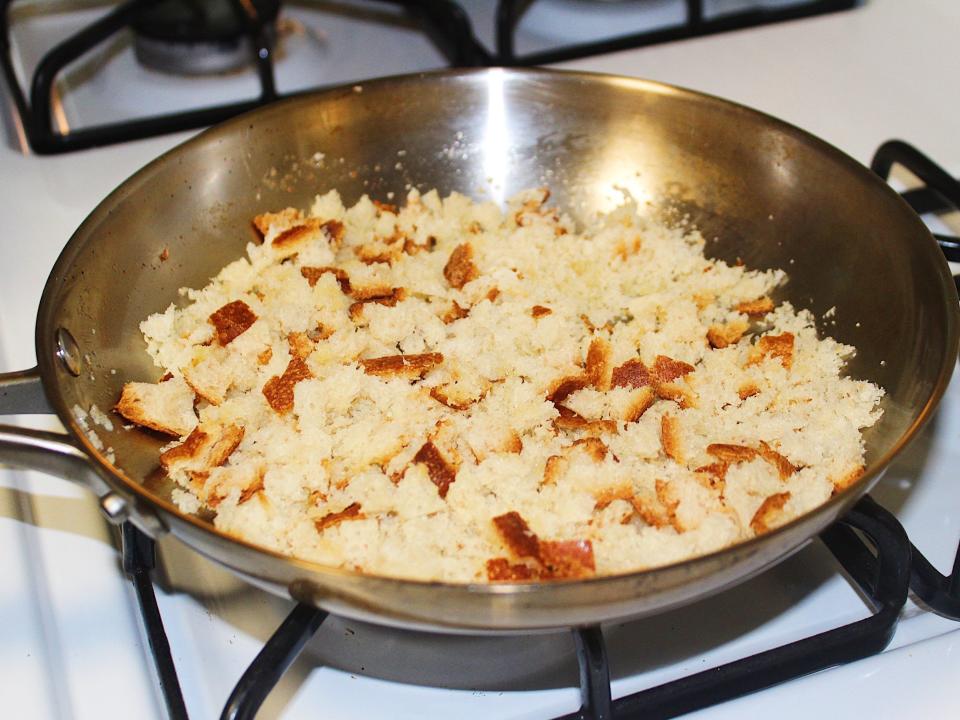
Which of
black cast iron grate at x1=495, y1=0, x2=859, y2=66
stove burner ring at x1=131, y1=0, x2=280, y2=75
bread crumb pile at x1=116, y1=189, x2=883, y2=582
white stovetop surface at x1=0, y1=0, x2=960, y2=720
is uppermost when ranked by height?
stove burner ring at x1=131, y1=0, x2=280, y2=75

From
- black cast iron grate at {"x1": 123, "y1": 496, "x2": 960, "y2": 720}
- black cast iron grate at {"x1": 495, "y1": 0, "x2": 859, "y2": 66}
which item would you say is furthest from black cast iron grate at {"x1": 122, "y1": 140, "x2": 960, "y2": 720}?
black cast iron grate at {"x1": 495, "y1": 0, "x2": 859, "y2": 66}

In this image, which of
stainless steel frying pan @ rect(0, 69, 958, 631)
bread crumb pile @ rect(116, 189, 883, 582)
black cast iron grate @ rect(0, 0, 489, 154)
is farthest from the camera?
black cast iron grate @ rect(0, 0, 489, 154)

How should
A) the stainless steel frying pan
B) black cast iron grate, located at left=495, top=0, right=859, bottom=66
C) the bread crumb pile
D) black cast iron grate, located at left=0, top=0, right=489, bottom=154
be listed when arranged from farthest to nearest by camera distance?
1. black cast iron grate, located at left=495, top=0, right=859, bottom=66
2. black cast iron grate, located at left=0, top=0, right=489, bottom=154
3. the bread crumb pile
4. the stainless steel frying pan

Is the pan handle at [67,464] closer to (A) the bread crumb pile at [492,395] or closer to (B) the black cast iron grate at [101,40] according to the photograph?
(A) the bread crumb pile at [492,395]

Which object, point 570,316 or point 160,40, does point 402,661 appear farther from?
point 160,40

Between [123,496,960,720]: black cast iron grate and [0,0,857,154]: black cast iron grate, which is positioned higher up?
[0,0,857,154]: black cast iron grate

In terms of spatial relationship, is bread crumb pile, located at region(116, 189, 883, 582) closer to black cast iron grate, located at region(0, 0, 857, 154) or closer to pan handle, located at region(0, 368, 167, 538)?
pan handle, located at region(0, 368, 167, 538)

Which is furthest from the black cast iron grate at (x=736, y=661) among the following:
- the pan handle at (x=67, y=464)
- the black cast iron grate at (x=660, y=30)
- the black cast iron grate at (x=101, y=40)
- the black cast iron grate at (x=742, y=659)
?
the black cast iron grate at (x=660, y=30)

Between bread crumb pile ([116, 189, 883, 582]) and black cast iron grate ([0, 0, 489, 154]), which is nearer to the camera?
bread crumb pile ([116, 189, 883, 582])

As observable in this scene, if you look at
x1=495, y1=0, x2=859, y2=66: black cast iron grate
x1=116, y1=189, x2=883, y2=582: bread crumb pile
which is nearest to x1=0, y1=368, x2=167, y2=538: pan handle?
x1=116, y1=189, x2=883, y2=582: bread crumb pile
